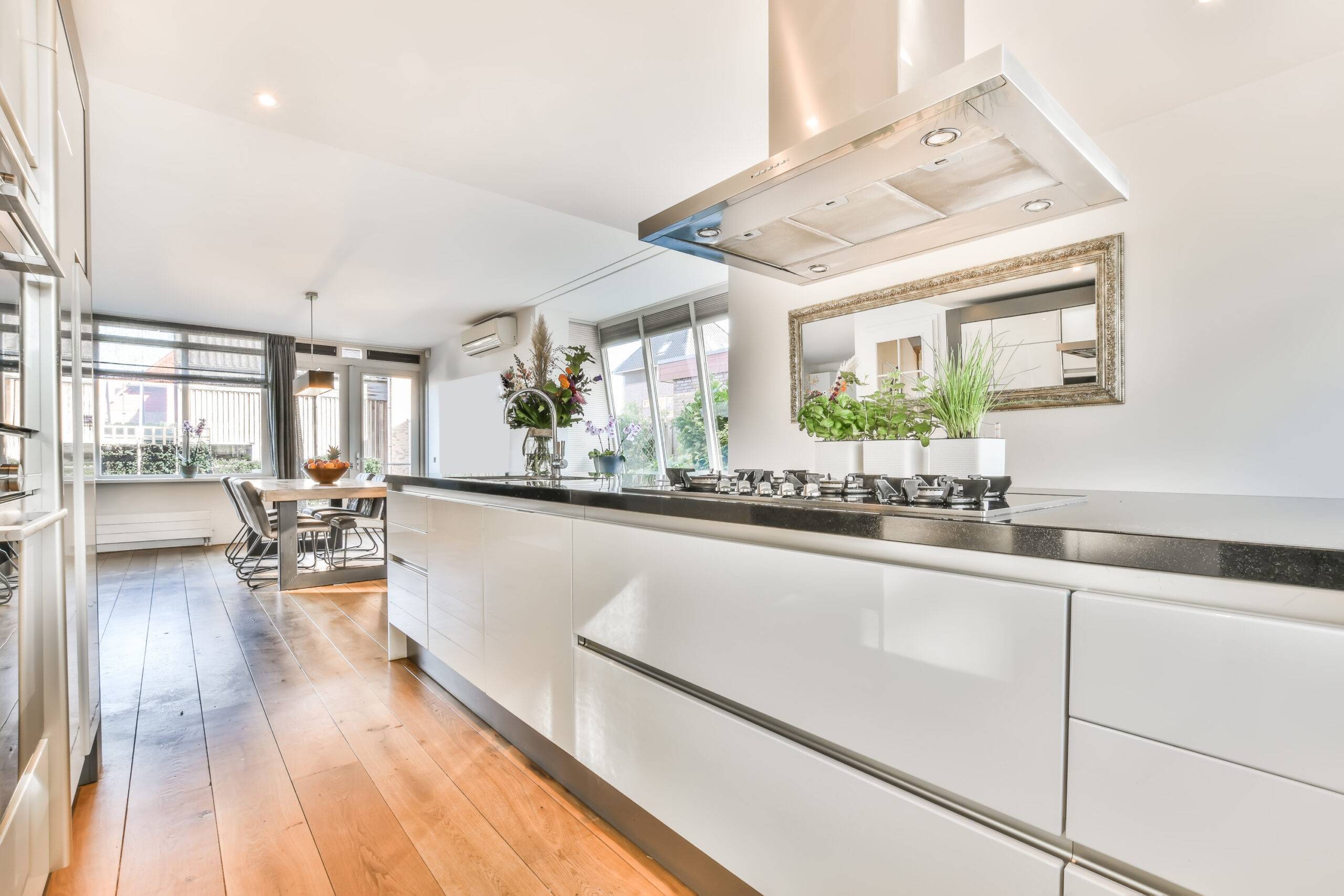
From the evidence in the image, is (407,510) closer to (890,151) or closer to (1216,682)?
(890,151)

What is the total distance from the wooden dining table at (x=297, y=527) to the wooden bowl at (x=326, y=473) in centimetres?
9

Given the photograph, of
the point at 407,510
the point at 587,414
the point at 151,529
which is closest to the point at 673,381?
the point at 587,414

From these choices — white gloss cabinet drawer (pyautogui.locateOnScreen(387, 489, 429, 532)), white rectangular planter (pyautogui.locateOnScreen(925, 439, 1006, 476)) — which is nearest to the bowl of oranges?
white gloss cabinet drawer (pyautogui.locateOnScreen(387, 489, 429, 532))

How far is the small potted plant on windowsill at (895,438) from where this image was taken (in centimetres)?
156

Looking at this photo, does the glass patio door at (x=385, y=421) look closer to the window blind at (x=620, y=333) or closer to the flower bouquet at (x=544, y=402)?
the window blind at (x=620, y=333)

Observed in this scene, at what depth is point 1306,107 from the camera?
1859 millimetres

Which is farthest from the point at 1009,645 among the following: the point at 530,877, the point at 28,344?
the point at 28,344

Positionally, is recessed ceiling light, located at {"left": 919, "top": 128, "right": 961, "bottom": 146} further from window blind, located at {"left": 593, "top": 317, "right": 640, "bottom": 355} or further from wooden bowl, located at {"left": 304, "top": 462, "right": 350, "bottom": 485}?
window blind, located at {"left": 593, "top": 317, "right": 640, "bottom": 355}

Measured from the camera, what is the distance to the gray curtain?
786 centimetres

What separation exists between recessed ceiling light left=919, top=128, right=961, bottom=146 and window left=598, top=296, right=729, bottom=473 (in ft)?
15.6

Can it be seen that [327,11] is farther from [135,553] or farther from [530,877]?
[135,553]

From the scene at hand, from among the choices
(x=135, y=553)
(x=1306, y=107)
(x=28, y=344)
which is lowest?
(x=135, y=553)

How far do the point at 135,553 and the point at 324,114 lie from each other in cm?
660

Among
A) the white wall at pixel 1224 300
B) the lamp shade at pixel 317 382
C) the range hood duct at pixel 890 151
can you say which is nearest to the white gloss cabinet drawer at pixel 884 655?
the range hood duct at pixel 890 151
